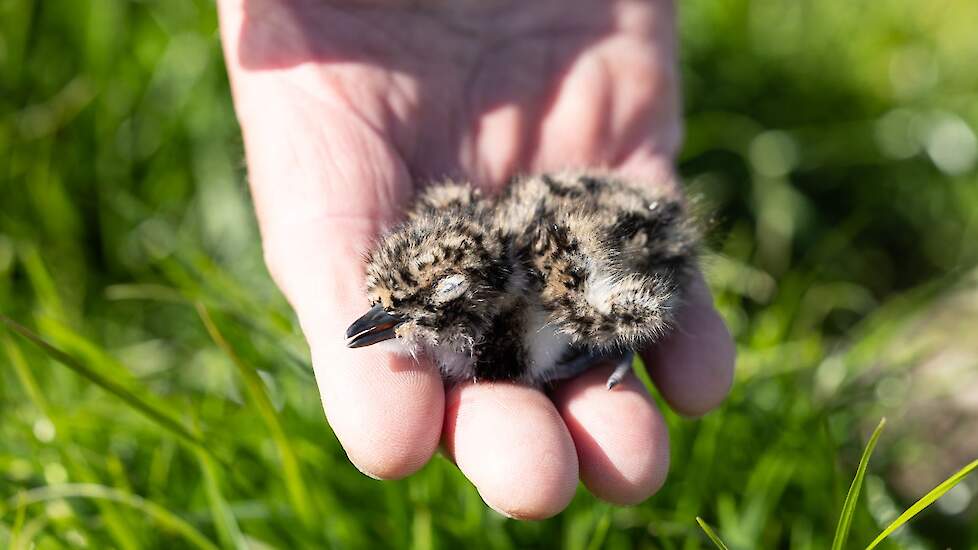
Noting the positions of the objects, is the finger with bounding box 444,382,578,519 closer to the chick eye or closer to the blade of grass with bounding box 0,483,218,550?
the chick eye

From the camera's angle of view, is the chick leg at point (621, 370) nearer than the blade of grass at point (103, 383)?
No

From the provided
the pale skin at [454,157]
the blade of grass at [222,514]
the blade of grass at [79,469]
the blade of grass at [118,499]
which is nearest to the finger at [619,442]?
the pale skin at [454,157]

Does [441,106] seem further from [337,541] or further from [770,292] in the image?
[770,292]

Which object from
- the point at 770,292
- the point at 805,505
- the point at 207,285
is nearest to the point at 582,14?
the point at 770,292

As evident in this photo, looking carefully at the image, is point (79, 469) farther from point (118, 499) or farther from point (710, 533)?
point (710, 533)

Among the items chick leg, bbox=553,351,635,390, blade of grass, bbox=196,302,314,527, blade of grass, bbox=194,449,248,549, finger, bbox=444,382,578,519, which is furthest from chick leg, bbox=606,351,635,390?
blade of grass, bbox=194,449,248,549

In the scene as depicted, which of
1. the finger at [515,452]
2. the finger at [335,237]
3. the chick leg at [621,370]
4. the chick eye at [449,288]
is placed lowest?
the chick leg at [621,370]

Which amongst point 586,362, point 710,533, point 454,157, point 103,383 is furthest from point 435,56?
point 710,533

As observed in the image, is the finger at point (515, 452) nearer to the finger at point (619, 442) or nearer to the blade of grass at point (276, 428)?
the finger at point (619, 442)
